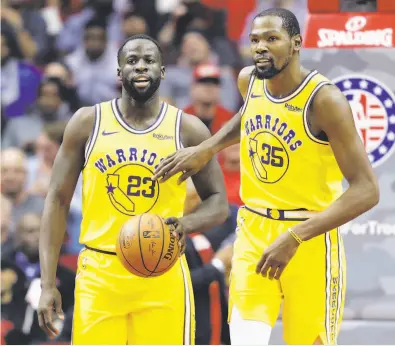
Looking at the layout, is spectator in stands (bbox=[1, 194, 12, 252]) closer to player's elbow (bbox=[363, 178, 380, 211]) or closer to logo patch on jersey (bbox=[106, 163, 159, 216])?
logo patch on jersey (bbox=[106, 163, 159, 216])

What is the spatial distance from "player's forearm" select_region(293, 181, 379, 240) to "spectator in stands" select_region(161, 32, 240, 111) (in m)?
5.28

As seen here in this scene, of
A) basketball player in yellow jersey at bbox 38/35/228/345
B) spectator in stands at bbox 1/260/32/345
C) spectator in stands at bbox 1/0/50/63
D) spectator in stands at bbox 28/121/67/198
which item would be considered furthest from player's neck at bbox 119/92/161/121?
spectator in stands at bbox 1/0/50/63

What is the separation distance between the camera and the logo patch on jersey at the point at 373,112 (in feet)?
23.2

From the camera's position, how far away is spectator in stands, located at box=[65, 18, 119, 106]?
11258mm

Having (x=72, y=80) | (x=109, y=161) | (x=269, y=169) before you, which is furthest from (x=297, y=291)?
(x=72, y=80)

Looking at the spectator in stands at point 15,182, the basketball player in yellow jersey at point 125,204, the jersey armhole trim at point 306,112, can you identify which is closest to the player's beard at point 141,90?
the basketball player in yellow jersey at point 125,204

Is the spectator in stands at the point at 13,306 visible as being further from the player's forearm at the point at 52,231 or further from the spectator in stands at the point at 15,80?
the spectator in stands at the point at 15,80

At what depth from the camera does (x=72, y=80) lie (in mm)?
11359

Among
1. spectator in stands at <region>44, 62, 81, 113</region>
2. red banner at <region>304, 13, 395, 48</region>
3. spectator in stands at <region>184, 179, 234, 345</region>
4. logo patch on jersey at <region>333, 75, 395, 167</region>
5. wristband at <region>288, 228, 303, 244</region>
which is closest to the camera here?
wristband at <region>288, 228, 303, 244</region>

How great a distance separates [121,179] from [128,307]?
668 mm

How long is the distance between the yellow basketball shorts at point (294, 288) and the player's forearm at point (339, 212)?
37 centimetres

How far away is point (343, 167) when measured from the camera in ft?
18.3

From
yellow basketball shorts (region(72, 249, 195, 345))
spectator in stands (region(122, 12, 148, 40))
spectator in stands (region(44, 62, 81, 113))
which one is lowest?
yellow basketball shorts (region(72, 249, 195, 345))

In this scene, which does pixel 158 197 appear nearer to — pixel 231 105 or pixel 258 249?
A: pixel 258 249
